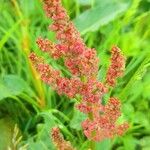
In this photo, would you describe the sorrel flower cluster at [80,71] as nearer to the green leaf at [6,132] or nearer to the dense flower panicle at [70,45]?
the dense flower panicle at [70,45]

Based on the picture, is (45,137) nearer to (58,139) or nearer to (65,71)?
(65,71)

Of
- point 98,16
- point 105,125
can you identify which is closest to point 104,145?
point 105,125

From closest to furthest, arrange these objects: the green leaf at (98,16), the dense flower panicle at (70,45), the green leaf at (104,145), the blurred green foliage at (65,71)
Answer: the dense flower panicle at (70,45)
the green leaf at (104,145)
the blurred green foliage at (65,71)
the green leaf at (98,16)

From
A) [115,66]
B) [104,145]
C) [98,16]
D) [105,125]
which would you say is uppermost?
[98,16]

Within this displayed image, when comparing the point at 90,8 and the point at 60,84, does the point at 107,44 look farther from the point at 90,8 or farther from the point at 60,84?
the point at 60,84

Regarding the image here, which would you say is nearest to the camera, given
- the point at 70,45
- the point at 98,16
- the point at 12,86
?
the point at 70,45

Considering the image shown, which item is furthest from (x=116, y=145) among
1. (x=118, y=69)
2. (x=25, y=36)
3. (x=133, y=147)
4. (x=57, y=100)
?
(x=118, y=69)

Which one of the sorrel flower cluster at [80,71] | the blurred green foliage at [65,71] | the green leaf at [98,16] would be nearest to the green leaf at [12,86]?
the blurred green foliage at [65,71]

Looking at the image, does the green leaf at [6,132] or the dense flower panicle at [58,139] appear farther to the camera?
the green leaf at [6,132]

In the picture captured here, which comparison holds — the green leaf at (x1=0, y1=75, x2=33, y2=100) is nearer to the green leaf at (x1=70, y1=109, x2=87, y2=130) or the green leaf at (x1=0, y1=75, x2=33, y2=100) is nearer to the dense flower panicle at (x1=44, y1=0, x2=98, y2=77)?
the green leaf at (x1=70, y1=109, x2=87, y2=130)
